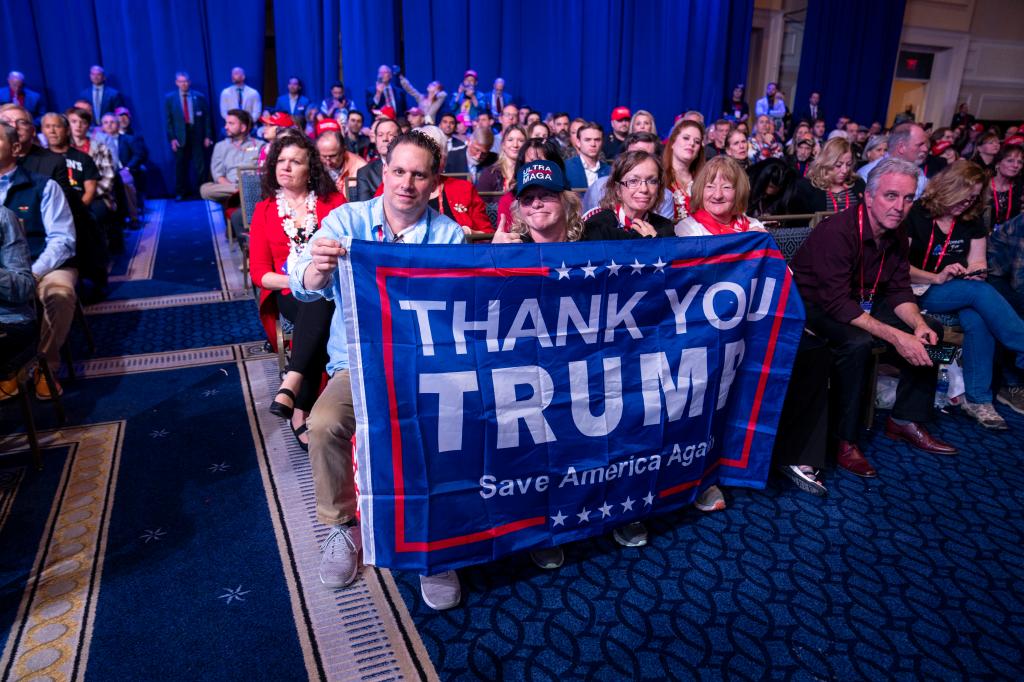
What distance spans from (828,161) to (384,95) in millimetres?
7923

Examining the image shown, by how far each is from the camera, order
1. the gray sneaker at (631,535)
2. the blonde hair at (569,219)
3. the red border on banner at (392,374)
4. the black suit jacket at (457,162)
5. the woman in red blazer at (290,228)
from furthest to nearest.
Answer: the black suit jacket at (457,162) < the woman in red blazer at (290,228) < the blonde hair at (569,219) < the gray sneaker at (631,535) < the red border on banner at (392,374)

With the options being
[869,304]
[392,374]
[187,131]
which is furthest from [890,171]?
[187,131]

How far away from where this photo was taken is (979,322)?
3188 mm

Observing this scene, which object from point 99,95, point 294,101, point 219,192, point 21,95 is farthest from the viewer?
point 294,101

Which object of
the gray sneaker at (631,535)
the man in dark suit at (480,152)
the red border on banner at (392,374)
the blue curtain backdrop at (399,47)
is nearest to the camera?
the red border on banner at (392,374)

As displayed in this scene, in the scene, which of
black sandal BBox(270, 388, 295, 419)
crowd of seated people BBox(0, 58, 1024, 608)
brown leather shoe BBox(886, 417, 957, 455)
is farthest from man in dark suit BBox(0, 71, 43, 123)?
brown leather shoe BBox(886, 417, 957, 455)

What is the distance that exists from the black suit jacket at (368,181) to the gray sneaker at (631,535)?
2477 millimetres

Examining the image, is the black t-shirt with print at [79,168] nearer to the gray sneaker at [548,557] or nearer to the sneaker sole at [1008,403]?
the gray sneaker at [548,557]

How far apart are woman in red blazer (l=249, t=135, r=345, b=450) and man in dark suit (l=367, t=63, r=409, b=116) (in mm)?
7698

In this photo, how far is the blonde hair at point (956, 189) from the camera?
314 cm

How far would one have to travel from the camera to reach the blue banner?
1740mm

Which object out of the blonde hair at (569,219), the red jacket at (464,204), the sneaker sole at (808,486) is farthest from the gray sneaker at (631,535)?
the red jacket at (464,204)

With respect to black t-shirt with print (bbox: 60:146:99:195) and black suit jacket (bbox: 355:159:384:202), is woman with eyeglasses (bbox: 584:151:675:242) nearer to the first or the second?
black suit jacket (bbox: 355:159:384:202)

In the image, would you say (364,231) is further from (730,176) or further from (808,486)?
(808,486)
